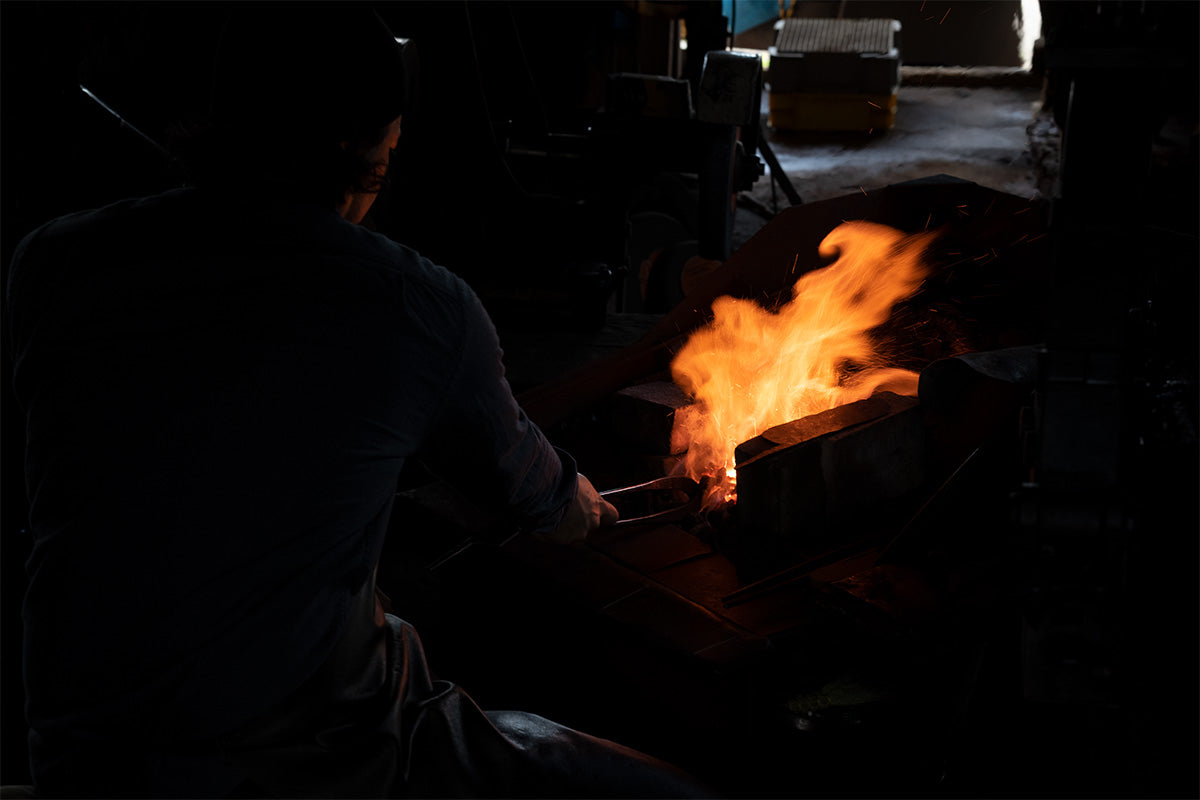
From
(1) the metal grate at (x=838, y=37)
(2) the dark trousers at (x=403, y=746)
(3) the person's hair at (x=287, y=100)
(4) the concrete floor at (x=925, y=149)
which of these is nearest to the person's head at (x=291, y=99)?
(3) the person's hair at (x=287, y=100)

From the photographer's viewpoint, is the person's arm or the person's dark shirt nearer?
the person's dark shirt

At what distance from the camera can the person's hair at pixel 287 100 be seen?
1.58 m

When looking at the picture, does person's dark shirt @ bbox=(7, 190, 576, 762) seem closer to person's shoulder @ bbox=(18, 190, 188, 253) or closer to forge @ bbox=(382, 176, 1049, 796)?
person's shoulder @ bbox=(18, 190, 188, 253)

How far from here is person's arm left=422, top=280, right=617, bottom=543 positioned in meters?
1.61

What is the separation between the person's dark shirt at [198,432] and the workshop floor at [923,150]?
265 inches

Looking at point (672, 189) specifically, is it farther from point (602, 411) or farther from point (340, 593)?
point (340, 593)

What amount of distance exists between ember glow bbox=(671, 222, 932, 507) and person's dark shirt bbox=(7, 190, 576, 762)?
1864 millimetres

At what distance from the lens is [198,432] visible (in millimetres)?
1408

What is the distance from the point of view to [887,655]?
235cm

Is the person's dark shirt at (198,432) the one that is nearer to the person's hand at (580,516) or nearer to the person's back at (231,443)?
the person's back at (231,443)

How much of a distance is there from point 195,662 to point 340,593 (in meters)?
0.24

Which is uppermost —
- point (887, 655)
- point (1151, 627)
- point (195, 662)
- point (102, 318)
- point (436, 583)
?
point (102, 318)

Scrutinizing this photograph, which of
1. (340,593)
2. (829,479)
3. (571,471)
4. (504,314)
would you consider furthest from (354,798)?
(504,314)

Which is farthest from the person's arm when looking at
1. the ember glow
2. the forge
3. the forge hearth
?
the ember glow
